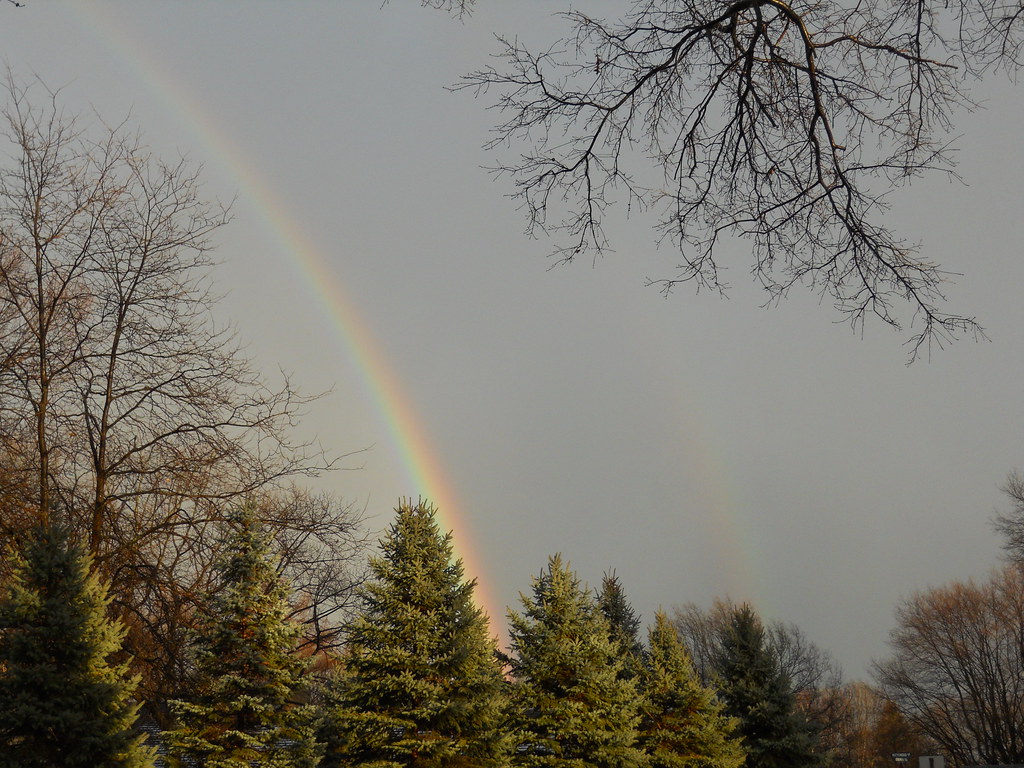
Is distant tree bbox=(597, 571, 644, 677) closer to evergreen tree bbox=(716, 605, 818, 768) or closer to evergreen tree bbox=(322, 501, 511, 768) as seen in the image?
evergreen tree bbox=(716, 605, 818, 768)

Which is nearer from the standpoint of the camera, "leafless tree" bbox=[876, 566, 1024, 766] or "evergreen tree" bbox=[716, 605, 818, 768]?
"evergreen tree" bbox=[716, 605, 818, 768]

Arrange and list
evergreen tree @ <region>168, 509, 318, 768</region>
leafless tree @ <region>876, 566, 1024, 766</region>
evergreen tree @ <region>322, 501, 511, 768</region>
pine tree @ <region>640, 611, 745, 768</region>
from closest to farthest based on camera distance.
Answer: evergreen tree @ <region>168, 509, 318, 768</region>, evergreen tree @ <region>322, 501, 511, 768</region>, pine tree @ <region>640, 611, 745, 768</region>, leafless tree @ <region>876, 566, 1024, 766</region>

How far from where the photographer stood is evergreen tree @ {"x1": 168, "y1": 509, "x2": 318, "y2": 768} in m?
14.6

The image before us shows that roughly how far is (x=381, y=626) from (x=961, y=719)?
A: 142 ft

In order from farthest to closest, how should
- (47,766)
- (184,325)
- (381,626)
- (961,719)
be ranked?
(961,719) → (381,626) → (184,325) → (47,766)

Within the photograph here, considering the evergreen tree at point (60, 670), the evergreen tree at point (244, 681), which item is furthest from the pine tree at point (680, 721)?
the evergreen tree at point (60, 670)

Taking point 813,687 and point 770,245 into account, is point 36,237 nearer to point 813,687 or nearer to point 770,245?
point 770,245

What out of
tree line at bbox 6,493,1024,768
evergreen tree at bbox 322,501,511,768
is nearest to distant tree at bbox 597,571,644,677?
tree line at bbox 6,493,1024,768

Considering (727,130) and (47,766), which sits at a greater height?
(727,130)

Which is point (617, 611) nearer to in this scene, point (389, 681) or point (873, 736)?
point (389, 681)

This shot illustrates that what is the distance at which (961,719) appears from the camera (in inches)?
1892

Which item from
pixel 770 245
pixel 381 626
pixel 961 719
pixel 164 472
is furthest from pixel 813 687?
pixel 770 245

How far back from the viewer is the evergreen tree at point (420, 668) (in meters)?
15.7

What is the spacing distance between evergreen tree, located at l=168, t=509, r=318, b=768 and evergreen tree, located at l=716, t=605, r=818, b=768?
15749mm
